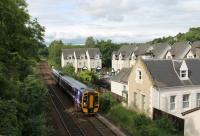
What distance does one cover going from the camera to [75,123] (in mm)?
29500

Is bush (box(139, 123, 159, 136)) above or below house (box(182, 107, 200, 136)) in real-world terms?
below

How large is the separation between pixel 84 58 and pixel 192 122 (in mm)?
77048

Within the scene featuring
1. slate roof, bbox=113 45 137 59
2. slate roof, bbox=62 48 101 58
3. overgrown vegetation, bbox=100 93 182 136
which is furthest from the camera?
slate roof, bbox=62 48 101 58

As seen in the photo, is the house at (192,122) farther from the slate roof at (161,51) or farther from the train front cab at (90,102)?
the slate roof at (161,51)

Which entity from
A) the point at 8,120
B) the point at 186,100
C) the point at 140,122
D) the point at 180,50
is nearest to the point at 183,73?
the point at 186,100

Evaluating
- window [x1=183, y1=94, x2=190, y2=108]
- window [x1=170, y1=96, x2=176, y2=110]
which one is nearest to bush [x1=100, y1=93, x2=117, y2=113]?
window [x1=170, y1=96, x2=176, y2=110]

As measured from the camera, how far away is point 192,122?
23.6 m

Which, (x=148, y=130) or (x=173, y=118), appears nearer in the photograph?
(x=148, y=130)

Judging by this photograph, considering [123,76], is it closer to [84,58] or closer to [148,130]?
[148,130]

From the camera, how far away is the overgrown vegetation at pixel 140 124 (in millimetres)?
24269

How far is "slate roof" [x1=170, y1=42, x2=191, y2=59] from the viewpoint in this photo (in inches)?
2751

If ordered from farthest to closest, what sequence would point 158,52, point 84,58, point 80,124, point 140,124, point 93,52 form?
point 84,58, point 93,52, point 158,52, point 80,124, point 140,124

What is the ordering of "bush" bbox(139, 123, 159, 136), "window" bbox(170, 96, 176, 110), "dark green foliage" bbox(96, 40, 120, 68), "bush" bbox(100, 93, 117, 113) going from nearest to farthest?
"bush" bbox(139, 123, 159, 136), "window" bbox(170, 96, 176, 110), "bush" bbox(100, 93, 117, 113), "dark green foliage" bbox(96, 40, 120, 68)

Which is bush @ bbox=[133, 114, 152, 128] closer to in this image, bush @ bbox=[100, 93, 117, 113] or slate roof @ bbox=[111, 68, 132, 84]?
bush @ bbox=[100, 93, 117, 113]
